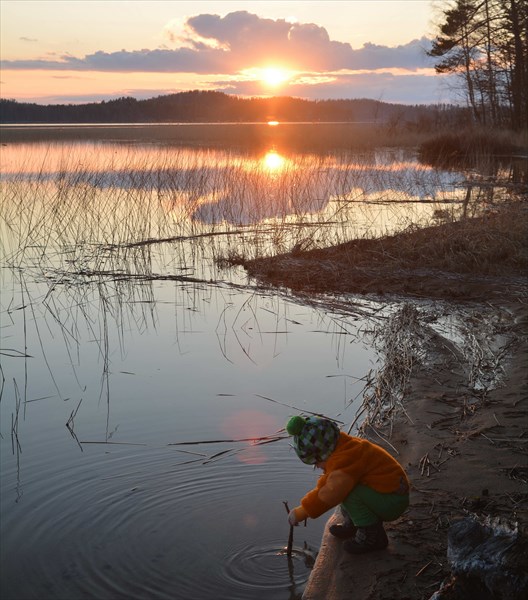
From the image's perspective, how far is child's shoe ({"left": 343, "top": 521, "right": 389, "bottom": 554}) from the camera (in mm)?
3277

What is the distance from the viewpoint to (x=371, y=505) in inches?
128

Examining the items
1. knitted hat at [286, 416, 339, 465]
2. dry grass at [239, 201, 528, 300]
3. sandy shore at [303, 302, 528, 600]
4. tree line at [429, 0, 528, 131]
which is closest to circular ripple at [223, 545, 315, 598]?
sandy shore at [303, 302, 528, 600]

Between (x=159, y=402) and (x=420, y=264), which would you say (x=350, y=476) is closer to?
(x=159, y=402)

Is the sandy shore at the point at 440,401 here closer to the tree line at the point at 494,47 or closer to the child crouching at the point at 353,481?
the child crouching at the point at 353,481

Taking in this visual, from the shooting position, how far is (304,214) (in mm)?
13648

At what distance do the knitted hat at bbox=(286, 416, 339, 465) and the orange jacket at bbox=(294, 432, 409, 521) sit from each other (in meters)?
0.07

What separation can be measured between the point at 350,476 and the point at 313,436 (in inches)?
9.7

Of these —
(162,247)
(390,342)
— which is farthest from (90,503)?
(162,247)

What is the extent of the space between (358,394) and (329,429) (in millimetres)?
2432

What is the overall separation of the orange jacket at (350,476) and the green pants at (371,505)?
0.03 m

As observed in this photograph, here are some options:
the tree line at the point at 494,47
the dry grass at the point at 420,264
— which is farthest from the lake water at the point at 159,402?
the tree line at the point at 494,47

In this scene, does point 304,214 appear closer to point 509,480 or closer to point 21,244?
point 21,244

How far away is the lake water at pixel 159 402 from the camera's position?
139 inches

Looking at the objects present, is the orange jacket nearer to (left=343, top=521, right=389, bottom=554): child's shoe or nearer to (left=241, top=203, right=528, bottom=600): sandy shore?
(left=343, top=521, right=389, bottom=554): child's shoe
